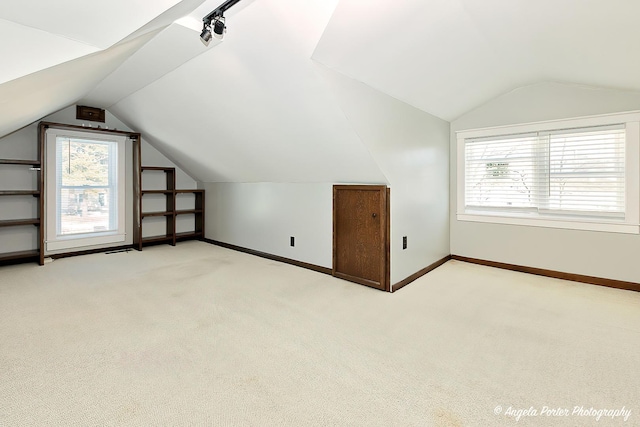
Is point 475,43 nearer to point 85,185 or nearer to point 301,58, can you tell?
point 301,58

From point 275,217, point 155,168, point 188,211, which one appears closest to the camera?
point 275,217

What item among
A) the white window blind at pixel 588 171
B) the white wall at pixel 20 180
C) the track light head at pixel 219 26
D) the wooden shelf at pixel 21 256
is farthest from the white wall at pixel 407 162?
the wooden shelf at pixel 21 256

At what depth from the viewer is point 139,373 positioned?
71.5 inches

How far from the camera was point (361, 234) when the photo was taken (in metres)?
3.43

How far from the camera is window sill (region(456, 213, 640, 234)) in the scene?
127 inches

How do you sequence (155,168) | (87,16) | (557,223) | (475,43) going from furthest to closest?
(155,168) → (557,223) → (475,43) → (87,16)

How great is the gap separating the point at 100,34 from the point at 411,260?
3165 mm

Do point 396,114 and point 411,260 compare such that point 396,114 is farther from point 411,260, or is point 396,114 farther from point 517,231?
point 517,231

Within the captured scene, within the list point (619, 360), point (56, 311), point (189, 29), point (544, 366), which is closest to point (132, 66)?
point (189, 29)

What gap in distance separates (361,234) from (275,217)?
152 centimetres

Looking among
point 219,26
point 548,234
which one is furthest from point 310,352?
point 548,234

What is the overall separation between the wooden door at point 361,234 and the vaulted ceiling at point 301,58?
21 cm

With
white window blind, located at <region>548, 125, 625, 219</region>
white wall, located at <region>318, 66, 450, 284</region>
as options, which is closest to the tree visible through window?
white wall, located at <region>318, 66, 450, 284</region>

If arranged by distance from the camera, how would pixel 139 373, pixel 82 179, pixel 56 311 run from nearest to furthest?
pixel 139 373, pixel 56 311, pixel 82 179
